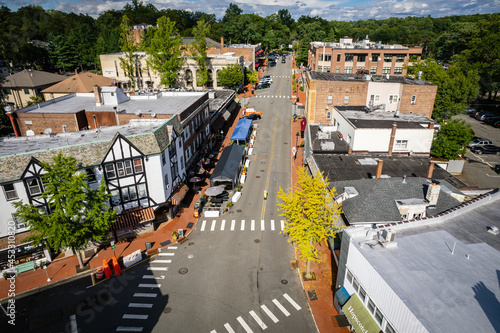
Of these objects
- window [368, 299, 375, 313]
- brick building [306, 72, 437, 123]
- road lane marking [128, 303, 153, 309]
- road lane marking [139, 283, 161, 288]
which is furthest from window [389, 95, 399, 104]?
road lane marking [128, 303, 153, 309]

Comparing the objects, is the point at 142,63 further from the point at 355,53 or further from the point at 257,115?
the point at 355,53

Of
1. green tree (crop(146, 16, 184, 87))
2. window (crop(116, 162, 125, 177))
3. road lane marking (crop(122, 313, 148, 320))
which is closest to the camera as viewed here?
road lane marking (crop(122, 313, 148, 320))

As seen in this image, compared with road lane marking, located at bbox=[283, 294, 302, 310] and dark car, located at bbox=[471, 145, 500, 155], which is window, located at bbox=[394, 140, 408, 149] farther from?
road lane marking, located at bbox=[283, 294, 302, 310]

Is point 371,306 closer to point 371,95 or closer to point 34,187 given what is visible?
point 34,187

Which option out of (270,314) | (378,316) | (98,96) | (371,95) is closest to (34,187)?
(98,96)

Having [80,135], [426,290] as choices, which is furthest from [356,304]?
[80,135]

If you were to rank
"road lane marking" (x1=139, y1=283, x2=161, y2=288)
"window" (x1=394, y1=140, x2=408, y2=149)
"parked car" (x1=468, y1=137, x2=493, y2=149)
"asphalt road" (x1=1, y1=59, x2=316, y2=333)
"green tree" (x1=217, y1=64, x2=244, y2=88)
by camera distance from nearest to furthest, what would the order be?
"asphalt road" (x1=1, y1=59, x2=316, y2=333)
"road lane marking" (x1=139, y1=283, x2=161, y2=288)
"window" (x1=394, y1=140, x2=408, y2=149)
"parked car" (x1=468, y1=137, x2=493, y2=149)
"green tree" (x1=217, y1=64, x2=244, y2=88)
